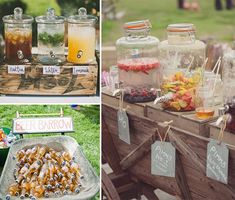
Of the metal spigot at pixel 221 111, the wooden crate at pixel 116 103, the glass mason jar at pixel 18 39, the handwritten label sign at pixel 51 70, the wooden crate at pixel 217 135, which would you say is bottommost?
the wooden crate at pixel 217 135

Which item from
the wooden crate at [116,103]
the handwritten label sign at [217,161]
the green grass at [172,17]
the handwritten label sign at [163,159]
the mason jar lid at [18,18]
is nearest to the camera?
the handwritten label sign at [217,161]

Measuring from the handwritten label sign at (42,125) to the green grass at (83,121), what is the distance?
0.02 metres

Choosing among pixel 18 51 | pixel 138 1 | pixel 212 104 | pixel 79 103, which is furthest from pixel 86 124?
pixel 138 1

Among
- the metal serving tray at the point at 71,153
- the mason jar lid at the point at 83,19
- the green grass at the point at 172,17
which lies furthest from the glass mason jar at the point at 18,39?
the green grass at the point at 172,17

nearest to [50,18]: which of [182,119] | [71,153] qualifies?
[71,153]

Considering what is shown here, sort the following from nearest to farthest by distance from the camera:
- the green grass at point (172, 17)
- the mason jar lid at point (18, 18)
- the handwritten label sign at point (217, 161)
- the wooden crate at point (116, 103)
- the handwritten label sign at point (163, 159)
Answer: the handwritten label sign at point (217, 161), the mason jar lid at point (18, 18), the handwritten label sign at point (163, 159), the wooden crate at point (116, 103), the green grass at point (172, 17)

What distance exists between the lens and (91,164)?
1873 mm

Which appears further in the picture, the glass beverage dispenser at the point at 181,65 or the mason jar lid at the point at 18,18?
the glass beverage dispenser at the point at 181,65

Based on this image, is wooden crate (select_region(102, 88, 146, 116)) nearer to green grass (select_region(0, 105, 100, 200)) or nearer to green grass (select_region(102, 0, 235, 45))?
green grass (select_region(0, 105, 100, 200))

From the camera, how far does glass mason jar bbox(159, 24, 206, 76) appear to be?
211 centimetres

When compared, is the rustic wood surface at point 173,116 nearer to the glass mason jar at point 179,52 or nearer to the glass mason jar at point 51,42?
the glass mason jar at point 179,52

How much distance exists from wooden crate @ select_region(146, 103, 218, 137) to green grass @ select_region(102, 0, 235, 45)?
5.00 metres

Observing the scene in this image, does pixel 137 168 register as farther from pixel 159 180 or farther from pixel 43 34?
pixel 43 34

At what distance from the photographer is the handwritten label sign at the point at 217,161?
1.68m
